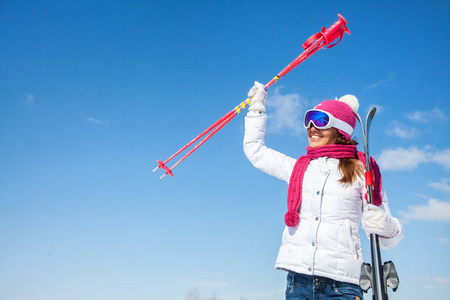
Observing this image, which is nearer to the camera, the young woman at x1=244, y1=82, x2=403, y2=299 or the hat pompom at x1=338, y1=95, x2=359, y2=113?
the young woman at x1=244, y1=82, x2=403, y2=299

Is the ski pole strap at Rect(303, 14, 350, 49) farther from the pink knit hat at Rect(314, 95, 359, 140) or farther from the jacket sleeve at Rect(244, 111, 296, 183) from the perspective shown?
the jacket sleeve at Rect(244, 111, 296, 183)

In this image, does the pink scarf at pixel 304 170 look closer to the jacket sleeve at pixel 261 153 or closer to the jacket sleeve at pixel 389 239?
the jacket sleeve at pixel 389 239

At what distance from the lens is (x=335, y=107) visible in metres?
4.85

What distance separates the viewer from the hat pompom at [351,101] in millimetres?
5086

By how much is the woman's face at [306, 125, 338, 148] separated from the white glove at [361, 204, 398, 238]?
1.11 meters

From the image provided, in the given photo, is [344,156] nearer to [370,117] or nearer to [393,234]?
[370,117]

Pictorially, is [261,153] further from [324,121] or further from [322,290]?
[322,290]

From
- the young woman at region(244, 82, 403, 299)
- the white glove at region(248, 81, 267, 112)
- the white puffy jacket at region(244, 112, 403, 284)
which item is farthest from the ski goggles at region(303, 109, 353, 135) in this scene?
the white glove at region(248, 81, 267, 112)

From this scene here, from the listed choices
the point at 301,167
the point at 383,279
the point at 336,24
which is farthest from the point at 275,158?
the point at 336,24

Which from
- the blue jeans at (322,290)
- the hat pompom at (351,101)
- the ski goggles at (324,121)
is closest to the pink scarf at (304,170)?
the ski goggles at (324,121)

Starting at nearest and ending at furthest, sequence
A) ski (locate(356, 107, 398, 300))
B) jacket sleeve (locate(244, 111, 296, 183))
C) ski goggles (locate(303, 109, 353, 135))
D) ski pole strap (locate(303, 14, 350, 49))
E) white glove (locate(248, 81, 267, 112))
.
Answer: ski (locate(356, 107, 398, 300)) → ski goggles (locate(303, 109, 353, 135)) → jacket sleeve (locate(244, 111, 296, 183)) → white glove (locate(248, 81, 267, 112)) → ski pole strap (locate(303, 14, 350, 49))

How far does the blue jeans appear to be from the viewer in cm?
384

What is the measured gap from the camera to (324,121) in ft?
15.5

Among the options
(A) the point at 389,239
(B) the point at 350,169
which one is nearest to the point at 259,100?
(B) the point at 350,169
